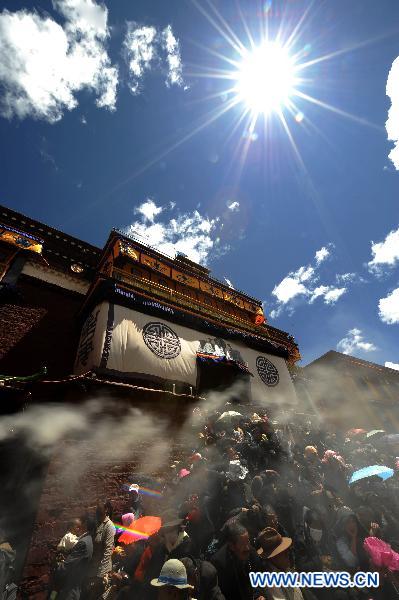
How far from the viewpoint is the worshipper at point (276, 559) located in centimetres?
321

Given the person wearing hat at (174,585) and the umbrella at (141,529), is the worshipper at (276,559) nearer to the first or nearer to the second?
the person wearing hat at (174,585)

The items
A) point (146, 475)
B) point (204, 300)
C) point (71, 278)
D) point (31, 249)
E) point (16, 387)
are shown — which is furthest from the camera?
point (204, 300)

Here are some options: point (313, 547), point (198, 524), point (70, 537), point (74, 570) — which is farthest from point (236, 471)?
point (70, 537)

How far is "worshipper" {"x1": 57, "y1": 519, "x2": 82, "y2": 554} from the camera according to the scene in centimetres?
470

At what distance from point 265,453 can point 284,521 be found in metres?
1.72

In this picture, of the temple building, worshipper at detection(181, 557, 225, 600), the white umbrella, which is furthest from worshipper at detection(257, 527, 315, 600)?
the temple building

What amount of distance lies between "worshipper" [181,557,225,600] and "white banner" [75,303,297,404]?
229 inches

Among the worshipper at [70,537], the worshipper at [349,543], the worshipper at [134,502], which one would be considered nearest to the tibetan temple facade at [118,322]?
the worshipper at [134,502]

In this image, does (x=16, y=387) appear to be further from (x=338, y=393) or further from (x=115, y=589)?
(x=338, y=393)

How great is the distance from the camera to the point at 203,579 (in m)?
3.27

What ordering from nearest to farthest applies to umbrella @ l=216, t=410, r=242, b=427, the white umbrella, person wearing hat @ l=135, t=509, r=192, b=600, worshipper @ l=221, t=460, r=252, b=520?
1. person wearing hat @ l=135, t=509, r=192, b=600
2. worshipper @ l=221, t=460, r=252, b=520
3. umbrella @ l=216, t=410, r=242, b=427
4. the white umbrella

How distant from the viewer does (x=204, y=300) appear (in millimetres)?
14828

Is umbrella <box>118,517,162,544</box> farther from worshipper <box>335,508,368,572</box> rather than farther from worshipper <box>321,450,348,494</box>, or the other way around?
worshipper <box>321,450,348,494</box>

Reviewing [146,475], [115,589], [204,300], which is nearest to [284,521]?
[115,589]
